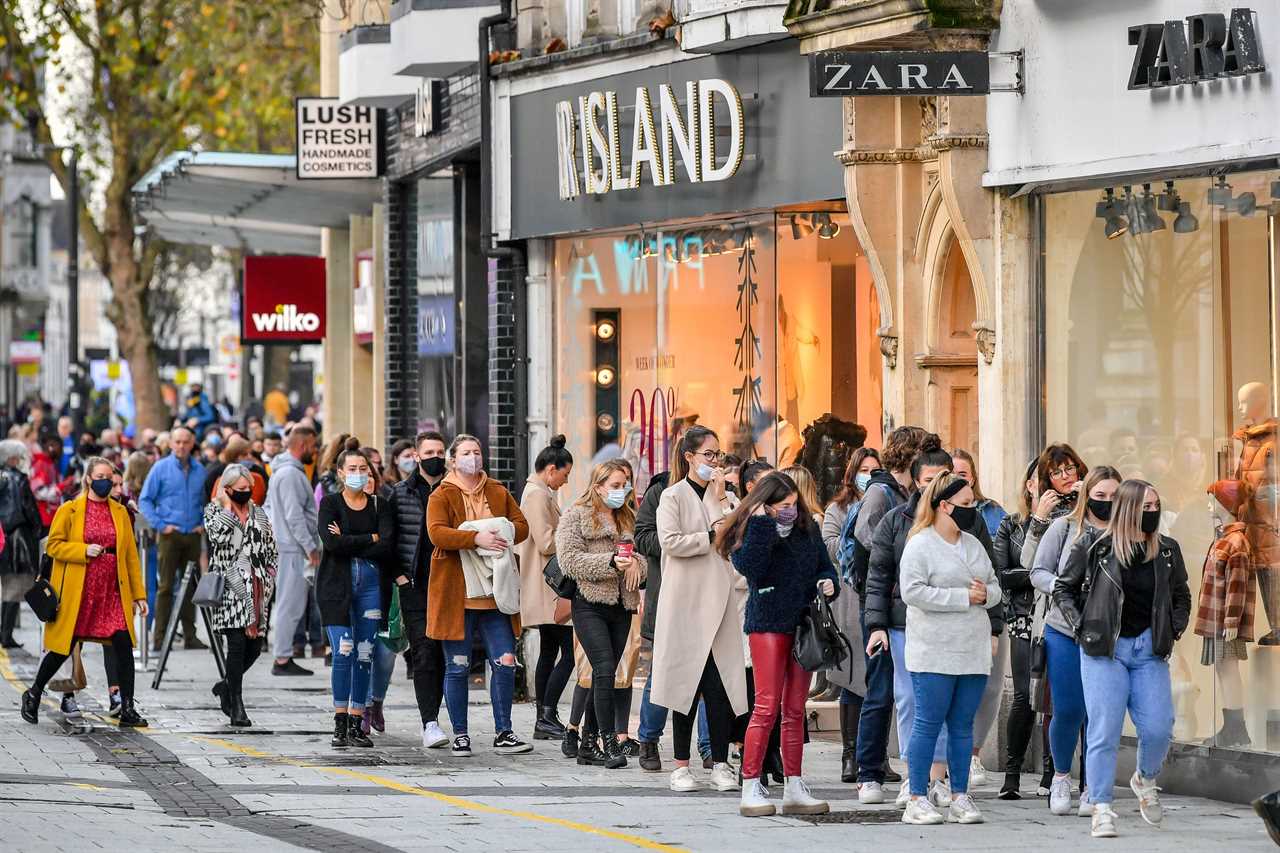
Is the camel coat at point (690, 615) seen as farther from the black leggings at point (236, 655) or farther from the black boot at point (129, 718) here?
the black boot at point (129, 718)

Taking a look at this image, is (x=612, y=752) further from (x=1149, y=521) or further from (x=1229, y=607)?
(x=1149, y=521)

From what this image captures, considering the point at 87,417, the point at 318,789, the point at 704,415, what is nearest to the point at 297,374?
the point at 87,417

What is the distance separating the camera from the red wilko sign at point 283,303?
96.3ft

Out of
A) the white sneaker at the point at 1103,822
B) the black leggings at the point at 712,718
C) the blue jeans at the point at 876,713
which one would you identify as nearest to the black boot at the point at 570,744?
the black leggings at the point at 712,718

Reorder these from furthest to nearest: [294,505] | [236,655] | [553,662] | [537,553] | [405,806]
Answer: [294,505]
[236,655]
[553,662]
[537,553]
[405,806]

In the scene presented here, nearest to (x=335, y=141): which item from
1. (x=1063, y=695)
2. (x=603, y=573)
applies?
(x=603, y=573)

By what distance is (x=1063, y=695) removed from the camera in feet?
37.6

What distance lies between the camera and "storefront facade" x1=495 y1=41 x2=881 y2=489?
15961 mm

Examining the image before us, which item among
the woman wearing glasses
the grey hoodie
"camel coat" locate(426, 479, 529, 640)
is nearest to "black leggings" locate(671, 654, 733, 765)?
the woman wearing glasses

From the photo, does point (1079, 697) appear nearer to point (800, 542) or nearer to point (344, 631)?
point (800, 542)

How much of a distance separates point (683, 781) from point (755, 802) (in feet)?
3.40

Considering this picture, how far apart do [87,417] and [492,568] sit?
108 feet

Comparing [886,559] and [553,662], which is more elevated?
[886,559]

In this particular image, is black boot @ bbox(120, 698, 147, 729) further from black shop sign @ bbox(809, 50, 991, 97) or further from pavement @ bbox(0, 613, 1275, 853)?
black shop sign @ bbox(809, 50, 991, 97)
